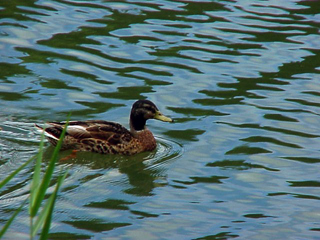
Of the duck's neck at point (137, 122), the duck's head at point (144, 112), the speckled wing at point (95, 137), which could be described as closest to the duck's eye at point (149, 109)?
the duck's head at point (144, 112)

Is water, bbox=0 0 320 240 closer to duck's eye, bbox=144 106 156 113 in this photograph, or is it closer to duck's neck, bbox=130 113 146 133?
duck's neck, bbox=130 113 146 133

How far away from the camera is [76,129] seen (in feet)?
34.1

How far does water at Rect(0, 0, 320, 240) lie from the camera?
796 centimetres

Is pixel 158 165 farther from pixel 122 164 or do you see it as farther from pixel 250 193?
pixel 250 193

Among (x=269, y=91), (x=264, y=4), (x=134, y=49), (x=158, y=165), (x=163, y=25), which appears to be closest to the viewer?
(x=158, y=165)

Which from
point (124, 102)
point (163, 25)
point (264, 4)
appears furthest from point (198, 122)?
point (264, 4)

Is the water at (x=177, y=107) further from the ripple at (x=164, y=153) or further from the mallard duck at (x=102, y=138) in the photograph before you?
the mallard duck at (x=102, y=138)

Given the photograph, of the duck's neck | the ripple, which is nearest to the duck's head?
the duck's neck

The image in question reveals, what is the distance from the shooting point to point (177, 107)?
11.8 metres

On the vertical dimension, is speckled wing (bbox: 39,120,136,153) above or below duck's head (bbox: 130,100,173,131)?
below

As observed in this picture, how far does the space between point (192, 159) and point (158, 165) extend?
48 cm

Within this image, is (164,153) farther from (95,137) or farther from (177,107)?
(177,107)

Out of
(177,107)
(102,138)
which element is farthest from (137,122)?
(177,107)

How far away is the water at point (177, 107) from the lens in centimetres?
796
